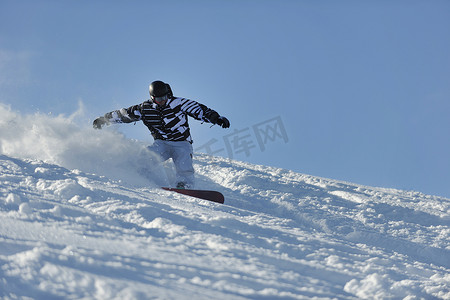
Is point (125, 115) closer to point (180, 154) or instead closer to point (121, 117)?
point (121, 117)

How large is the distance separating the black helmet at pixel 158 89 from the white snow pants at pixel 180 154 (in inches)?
32.3

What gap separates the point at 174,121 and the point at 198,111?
42cm

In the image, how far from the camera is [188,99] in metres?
5.57

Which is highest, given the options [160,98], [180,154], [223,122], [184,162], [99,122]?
[160,98]

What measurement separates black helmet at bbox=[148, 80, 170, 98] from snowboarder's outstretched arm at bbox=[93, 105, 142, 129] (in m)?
0.52

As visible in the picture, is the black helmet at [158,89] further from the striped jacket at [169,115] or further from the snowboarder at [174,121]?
the striped jacket at [169,115]

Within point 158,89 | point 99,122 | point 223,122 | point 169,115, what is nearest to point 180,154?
point 169,115

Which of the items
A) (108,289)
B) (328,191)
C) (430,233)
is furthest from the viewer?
(328,191)

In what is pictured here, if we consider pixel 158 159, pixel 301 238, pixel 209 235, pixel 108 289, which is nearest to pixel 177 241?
pixel 209 235

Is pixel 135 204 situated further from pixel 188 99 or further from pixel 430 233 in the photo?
pixel 430 233

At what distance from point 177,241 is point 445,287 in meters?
1.95

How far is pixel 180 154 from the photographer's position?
18.0ft

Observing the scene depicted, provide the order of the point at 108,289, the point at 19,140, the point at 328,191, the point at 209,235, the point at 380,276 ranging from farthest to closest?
1. the point at 328,191
2. the point at 19,140
3. the point at 209,235
4. the point at 380,276
5. the point at 108,289

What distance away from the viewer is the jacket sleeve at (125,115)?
218 inches
